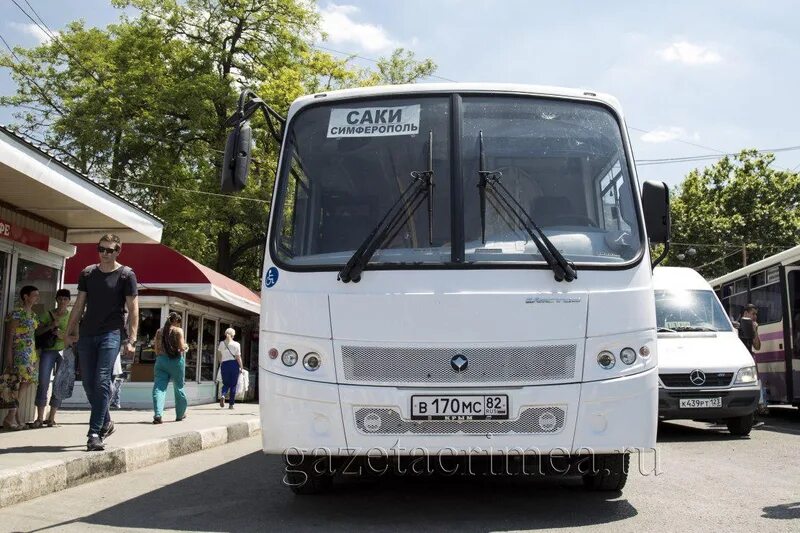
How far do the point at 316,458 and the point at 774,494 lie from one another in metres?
3.43

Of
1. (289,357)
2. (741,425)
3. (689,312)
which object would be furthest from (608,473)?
(689,312)

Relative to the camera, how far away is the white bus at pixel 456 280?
18.2 ft

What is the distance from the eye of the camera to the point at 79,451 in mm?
8383

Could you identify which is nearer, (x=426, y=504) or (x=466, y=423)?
(x=466, y=423)

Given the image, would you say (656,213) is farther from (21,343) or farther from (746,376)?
(21,343)

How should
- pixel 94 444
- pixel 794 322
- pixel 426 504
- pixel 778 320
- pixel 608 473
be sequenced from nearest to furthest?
pixel 426 504, pixel 608 473, pixel 94 444, pixel 794 322, pixel 778 320

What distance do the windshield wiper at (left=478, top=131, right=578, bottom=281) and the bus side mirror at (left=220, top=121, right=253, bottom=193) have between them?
1628 mm

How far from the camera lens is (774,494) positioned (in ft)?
22.3

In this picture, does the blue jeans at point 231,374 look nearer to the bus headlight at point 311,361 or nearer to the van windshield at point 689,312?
the van windshield at point 689,312

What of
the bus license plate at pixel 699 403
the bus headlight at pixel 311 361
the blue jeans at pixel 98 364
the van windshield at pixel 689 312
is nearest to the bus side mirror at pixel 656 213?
the bus headlight at pixel 311 361

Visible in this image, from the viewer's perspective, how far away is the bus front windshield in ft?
19.5

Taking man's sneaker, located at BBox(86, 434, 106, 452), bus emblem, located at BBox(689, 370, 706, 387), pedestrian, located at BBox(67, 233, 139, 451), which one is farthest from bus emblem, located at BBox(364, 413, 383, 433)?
bus emblem, located at BBox(689, 370, 706, 387)

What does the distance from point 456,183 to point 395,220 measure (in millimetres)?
483

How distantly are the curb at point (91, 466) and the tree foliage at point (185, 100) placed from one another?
63.6 feet
